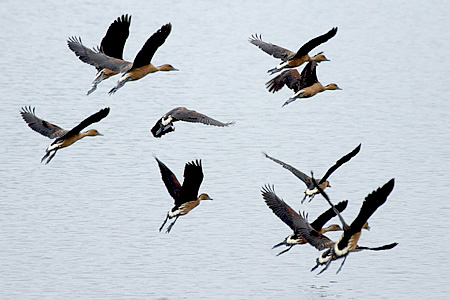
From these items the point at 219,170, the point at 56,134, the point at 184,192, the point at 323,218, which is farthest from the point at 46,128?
the point at 219,170

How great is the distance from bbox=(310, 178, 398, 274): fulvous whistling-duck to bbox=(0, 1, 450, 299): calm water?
69 centimetres

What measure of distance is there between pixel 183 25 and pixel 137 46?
6.09 m

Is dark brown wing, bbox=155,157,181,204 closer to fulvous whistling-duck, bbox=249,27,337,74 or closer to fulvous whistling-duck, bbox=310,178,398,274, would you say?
fulvous whistling-duck, bbox=310,178,398,274

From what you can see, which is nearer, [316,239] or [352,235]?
[352,235]

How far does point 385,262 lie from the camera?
15383mm

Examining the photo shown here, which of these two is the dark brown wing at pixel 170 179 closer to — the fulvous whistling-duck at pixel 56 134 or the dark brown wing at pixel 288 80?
the fulvous whistling-duck at pixel 56 134

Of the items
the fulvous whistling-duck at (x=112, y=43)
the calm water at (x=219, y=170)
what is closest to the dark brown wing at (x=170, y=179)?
the calm water at (x=219, y=170)

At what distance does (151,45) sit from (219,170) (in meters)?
5.51

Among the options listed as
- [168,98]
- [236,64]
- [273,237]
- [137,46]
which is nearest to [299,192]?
[273,237]

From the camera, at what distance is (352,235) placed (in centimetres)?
1274

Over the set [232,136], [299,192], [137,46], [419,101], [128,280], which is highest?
[137,46]

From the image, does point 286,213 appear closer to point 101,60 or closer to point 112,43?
point 101,60

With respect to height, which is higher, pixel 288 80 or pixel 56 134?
pixel 288 80

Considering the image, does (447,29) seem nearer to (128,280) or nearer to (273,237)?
(273,237)
